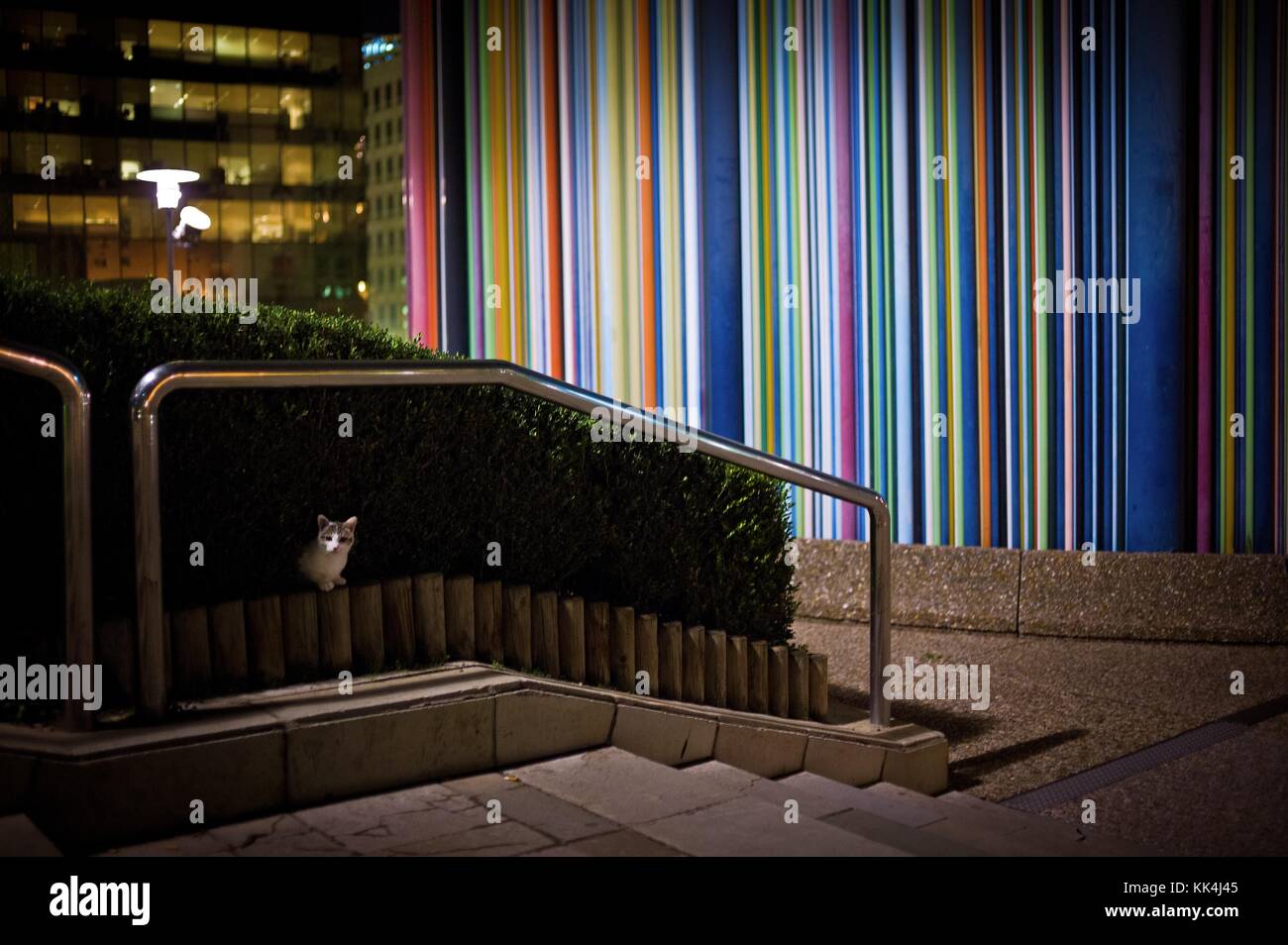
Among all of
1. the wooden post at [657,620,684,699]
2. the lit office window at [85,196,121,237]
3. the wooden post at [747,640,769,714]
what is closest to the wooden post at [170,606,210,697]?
the wooden post at [657,620,684,699]

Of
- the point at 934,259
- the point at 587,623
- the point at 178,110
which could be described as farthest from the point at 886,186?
the point at 178,110

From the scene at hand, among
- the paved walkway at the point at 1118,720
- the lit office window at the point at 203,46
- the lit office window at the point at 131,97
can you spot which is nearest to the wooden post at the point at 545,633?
the paved walkway at the point at 1118,720

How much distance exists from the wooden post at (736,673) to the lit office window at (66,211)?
55.6 m

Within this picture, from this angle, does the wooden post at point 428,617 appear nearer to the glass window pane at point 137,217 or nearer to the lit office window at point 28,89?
the glass window pane at point 137,217

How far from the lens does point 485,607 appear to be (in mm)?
3980

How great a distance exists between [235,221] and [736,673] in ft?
189

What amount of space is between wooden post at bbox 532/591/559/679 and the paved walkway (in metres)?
1.62

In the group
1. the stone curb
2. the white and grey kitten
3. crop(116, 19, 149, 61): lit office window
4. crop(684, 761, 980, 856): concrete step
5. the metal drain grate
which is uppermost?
crop(116, 19, 149, 61): lit office window

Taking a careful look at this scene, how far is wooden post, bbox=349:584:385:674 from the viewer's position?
3721 mm

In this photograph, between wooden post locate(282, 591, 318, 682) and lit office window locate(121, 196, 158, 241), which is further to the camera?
lit office window locate(121, 196, 158, 241)

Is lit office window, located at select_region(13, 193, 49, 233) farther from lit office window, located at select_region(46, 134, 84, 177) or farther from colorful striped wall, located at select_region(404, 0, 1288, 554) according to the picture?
colorful striped wall, located at select_region(404, 0, 1288, 554)
